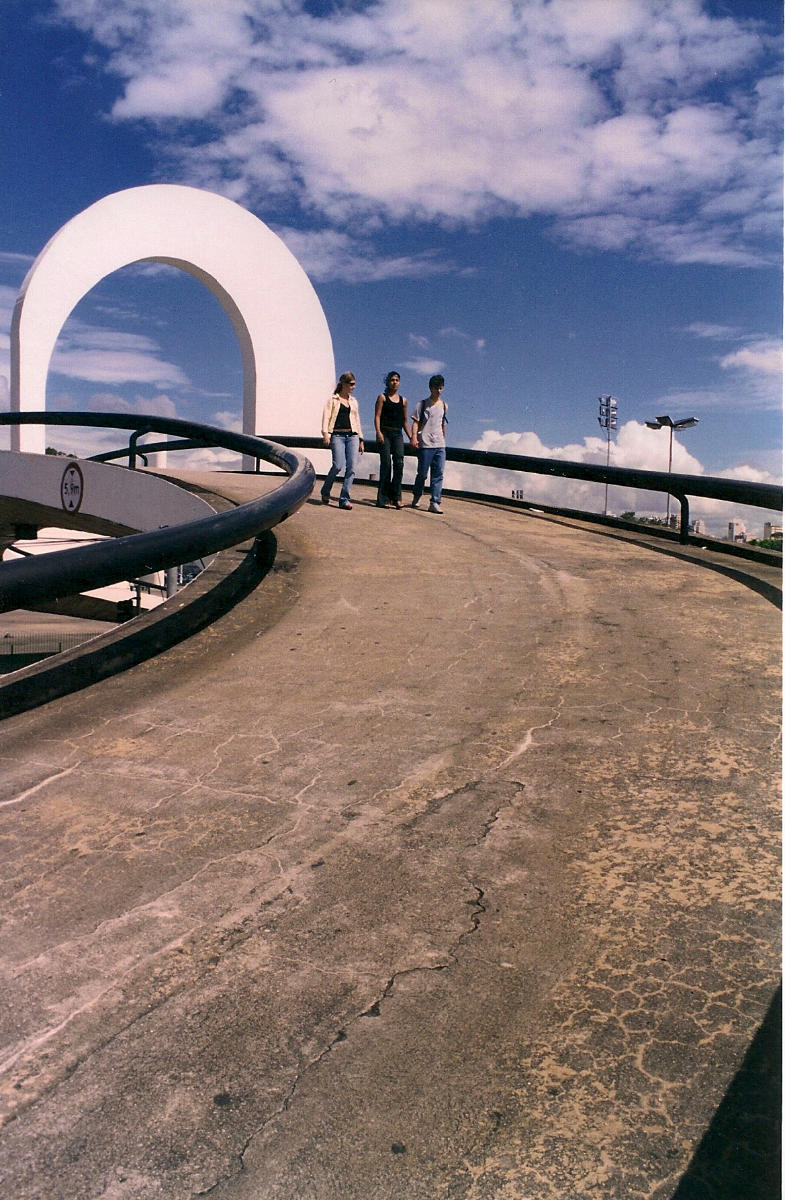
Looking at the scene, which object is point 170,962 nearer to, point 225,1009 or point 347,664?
point 225,1009

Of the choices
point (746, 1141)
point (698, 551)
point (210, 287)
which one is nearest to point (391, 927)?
point (746, 1141)

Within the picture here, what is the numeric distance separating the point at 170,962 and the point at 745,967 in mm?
1270

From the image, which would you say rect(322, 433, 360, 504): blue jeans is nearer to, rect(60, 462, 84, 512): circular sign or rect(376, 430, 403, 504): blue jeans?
rect(376, 430, 403, 504): blue jeans

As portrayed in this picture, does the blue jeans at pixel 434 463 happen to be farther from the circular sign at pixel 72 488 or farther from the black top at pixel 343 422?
the circular sign at pixel 72 488

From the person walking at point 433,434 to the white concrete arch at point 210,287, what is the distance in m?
13.1

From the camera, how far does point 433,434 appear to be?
31.6ft

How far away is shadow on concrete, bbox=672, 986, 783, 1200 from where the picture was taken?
53.7 inches

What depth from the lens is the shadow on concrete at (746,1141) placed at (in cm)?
136

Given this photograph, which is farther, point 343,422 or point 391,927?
point 343,422

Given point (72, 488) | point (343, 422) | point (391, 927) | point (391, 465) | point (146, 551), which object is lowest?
point (391, 927)

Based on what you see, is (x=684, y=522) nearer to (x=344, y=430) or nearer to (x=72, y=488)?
(x=344, y=430)

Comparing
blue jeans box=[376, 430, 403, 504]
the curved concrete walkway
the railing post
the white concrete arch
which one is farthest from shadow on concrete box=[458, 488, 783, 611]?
the white concrete arch

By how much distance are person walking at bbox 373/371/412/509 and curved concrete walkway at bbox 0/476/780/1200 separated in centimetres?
561

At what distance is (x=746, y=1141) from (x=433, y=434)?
8.65 m
